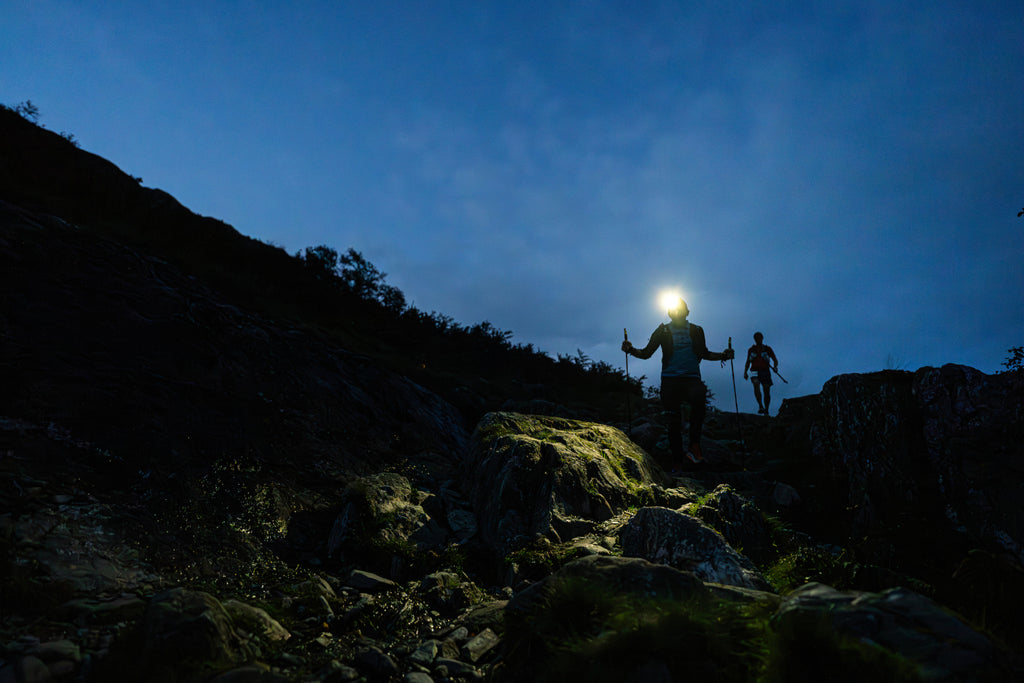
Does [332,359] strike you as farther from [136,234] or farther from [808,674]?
[808,674]

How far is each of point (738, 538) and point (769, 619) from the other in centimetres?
257

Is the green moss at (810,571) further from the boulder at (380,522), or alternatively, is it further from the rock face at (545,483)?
the boulder at (380,522)

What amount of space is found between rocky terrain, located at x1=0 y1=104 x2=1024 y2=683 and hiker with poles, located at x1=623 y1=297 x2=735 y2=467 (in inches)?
37.5

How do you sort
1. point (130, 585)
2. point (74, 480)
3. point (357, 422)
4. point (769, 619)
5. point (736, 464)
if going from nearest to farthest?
point (769, 619) → point (130, 585) → point (74, 480) → point (357, 422) → point (736, 464)

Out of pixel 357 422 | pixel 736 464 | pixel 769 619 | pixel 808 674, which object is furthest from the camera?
pixel 736 464

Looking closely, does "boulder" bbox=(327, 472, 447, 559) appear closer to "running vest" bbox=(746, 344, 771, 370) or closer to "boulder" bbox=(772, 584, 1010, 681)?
"boulder" bbox=(772, 584, 1010, 681)

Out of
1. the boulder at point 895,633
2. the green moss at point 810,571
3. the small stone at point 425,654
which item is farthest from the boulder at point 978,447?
the small stone at point 425,654

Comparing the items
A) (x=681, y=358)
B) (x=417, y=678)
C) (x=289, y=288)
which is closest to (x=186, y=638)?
(x=417, y=678)

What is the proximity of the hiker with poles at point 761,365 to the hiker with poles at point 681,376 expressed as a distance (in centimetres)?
739

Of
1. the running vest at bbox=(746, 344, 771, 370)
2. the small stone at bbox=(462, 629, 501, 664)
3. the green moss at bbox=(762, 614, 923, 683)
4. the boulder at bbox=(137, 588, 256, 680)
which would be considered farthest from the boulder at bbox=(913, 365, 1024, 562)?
the running vest at bbox=(746, 344, 771, 370)

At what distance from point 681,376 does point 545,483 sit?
411 cm

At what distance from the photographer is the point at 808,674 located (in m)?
2.10

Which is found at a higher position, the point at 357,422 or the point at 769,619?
the point at 357,422

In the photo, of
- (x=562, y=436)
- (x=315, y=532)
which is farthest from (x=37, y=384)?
(x=562, y=436)
